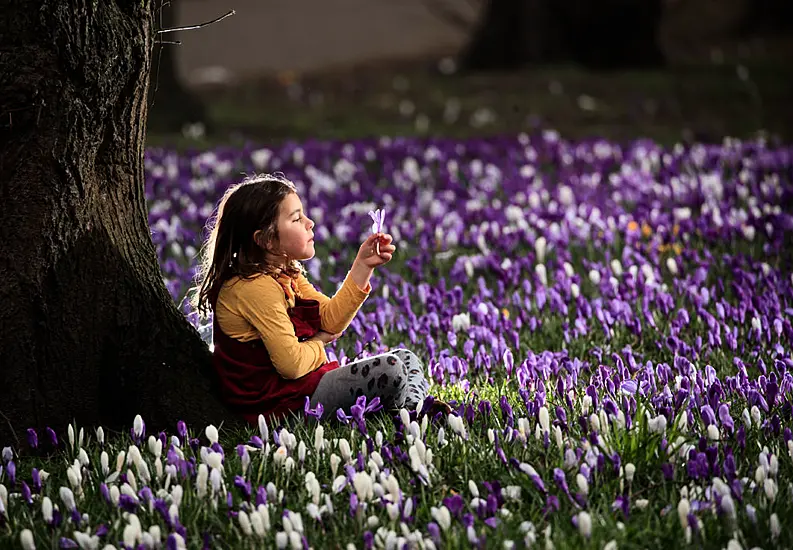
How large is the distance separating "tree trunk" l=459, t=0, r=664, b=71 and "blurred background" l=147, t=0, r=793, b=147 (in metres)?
0.03

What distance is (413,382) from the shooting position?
4922mm

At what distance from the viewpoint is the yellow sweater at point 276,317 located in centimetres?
468

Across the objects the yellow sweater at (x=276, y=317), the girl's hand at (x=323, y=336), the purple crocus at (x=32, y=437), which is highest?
the yellow sweater at (x=276, y=317)

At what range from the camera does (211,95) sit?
21781 mm

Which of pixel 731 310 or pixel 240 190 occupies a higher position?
pixel 240 190

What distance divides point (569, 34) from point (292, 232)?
17777 mm

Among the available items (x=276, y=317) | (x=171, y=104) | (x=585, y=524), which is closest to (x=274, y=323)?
(x=276, y=317)

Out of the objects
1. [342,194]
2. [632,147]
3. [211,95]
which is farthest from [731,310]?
[211,95]

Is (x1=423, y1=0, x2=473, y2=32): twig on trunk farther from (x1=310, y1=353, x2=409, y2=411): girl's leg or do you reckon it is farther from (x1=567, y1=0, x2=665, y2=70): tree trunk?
(x1=310, y1=353, x2=409, y2=411): girl's leg

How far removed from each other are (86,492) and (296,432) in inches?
34.3

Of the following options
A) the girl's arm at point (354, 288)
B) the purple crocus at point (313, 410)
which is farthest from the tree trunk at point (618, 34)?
the purple crocus at point (313, 410)

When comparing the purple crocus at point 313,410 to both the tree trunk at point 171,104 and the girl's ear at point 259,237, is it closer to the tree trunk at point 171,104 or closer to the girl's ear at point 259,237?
the girl's ear at point 259,237

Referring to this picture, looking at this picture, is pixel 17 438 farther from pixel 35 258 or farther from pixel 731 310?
pixel 731 310

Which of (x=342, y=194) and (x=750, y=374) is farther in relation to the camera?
(x=342, y=194)
